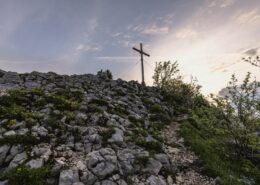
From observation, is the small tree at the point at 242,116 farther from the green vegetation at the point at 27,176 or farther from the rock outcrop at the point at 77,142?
the green vegetation at the point at 27,176

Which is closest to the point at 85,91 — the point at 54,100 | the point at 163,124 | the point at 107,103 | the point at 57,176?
the point at 107,103

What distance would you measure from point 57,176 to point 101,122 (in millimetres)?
7108

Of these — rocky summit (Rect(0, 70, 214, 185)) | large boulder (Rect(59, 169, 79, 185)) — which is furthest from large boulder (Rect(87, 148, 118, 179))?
large boulder (Rect(59, 169, 79, 185))

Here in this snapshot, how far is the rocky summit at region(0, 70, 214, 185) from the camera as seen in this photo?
42.5 ft

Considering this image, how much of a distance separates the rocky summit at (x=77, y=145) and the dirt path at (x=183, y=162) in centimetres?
10

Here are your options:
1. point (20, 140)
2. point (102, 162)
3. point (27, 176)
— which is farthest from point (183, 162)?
point (20, 140)

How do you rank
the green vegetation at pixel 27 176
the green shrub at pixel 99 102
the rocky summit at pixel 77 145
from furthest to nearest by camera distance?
the green shrub at pixel 99 102 → the rocky summit at pixel 77 145 → the green vegetation at pixel 27 176

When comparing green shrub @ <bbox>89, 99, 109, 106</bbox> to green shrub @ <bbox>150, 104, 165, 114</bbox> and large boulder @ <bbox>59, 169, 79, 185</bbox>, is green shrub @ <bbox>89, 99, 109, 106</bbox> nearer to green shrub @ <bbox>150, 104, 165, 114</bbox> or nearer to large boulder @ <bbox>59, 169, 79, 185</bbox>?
green shrub @ <bbox>150, 104, 165, 114</bbox>

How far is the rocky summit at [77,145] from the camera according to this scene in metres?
12.9

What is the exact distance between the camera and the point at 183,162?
1705 cm

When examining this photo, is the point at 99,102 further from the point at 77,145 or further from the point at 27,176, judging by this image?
the point at 27,176

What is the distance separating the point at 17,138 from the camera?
589 inches

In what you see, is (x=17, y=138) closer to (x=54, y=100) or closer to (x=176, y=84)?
(x=54, y=100)

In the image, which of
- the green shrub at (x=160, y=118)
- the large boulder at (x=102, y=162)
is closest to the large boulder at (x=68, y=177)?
the large boulder at (x=102, y=162)
